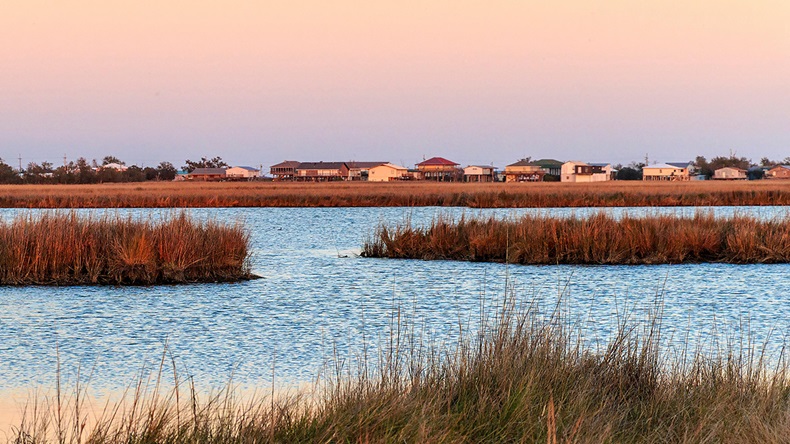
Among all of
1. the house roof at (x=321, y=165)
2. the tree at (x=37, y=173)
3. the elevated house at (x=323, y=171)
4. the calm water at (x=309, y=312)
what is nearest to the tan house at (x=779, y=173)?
the elevated house at (x=323, y=171)

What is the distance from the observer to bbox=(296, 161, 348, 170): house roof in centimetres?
15388

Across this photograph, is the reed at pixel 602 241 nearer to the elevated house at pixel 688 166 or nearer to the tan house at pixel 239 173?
the elevated house at pixel 688 166

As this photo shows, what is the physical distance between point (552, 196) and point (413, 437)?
47.1m

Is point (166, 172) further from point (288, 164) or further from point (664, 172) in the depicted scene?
point (664, 172)

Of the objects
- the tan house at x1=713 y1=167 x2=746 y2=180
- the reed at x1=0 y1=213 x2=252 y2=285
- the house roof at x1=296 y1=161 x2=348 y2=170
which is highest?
the house roof at x1=296 y1=161 x2=348 y2=170

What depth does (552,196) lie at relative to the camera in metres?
51.3

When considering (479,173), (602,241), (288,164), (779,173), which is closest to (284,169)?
(288,164)

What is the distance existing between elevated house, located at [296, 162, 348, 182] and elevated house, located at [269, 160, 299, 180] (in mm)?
5902

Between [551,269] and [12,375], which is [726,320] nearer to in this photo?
[551,269]

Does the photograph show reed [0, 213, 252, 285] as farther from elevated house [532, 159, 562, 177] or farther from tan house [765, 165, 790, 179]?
elevated house [532, 159, 562, 177]

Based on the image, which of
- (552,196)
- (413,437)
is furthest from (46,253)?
(552,196)

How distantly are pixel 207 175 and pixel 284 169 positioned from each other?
51.7 feet

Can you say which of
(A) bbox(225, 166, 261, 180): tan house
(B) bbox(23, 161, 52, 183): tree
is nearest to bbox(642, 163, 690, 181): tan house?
(A) bbox(225, 166, 261, 180): tan house

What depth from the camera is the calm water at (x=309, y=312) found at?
32.2 feet
